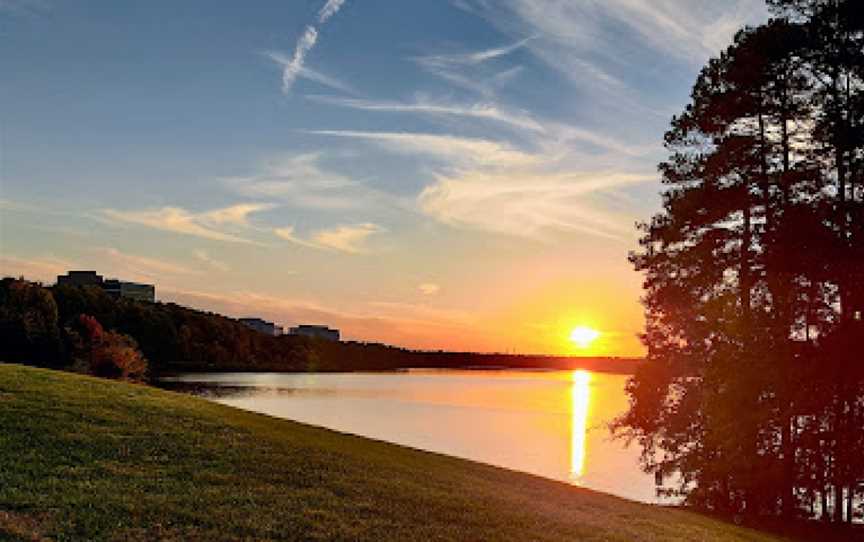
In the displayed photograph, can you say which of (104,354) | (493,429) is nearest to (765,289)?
(493,429)

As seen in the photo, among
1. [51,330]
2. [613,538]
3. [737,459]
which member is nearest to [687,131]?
[737,459]

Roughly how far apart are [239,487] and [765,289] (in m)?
24.9

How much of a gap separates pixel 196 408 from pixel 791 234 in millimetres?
23810

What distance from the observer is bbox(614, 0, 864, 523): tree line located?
31.5 meters

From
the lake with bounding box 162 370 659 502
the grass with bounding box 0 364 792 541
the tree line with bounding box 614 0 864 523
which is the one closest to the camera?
the grass with bounding box 0 364 792 541

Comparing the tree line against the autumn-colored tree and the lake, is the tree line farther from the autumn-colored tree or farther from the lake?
the autumn-colored tree

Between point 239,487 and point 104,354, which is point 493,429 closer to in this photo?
point 104,354

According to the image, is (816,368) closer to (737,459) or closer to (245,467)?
(737,459)

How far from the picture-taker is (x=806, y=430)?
1254 inches

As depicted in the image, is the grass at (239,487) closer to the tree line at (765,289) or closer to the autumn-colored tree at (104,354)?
the tree line at (765,289)

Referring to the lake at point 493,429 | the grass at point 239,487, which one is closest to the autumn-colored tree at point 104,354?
the lake at point 493,429

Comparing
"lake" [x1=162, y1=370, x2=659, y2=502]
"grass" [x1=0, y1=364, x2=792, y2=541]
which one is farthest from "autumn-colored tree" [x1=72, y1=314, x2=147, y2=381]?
"grass" [x1=0, y1=364, x2=792, y2=541]

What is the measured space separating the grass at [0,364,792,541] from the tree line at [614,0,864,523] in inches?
232

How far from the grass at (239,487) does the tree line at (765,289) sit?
5890mm
